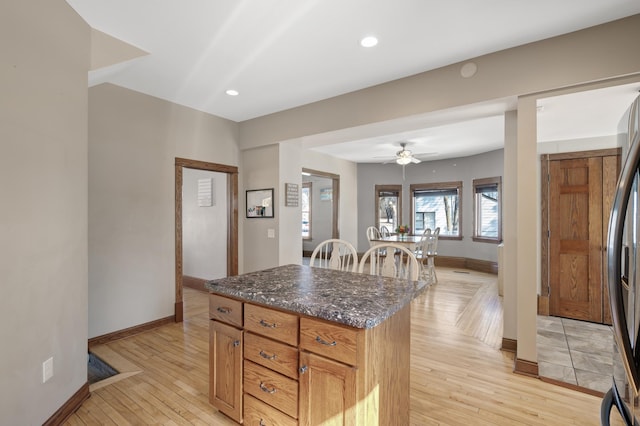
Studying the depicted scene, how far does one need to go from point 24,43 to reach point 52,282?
144cm

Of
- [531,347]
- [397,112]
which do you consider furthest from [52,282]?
[531,347]

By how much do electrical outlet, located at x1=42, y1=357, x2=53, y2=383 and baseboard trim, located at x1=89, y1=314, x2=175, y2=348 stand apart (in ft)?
4.52

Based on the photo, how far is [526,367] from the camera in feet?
8.34

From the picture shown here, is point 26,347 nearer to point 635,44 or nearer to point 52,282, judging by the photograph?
point 52,282

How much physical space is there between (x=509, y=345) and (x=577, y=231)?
196 centimetres

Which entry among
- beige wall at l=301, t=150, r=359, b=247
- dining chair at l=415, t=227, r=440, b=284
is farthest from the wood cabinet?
Result: beige wall at l=301, t=150, r=359, b=247

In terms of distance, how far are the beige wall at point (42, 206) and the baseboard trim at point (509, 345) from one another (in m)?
3.65

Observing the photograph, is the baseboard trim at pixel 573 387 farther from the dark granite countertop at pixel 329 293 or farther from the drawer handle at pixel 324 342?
the drawer handle at pixel 324 342

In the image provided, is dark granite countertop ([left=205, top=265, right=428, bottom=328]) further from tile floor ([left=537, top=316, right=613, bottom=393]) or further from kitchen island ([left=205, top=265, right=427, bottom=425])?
tile floor ([left=537, top=316, right=613, bottom=393])

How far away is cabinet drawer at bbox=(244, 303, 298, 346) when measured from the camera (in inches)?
61.5

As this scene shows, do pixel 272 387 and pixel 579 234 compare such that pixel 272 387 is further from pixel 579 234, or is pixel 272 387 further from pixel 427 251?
pixel 427 251

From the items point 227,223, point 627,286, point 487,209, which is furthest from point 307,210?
point 627,286

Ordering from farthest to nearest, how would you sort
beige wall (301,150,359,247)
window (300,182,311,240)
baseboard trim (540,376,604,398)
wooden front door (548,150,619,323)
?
window (300,182,311,240)
beige wall (301,150,359,247)
wooden front door (548,150,619,323)
baseboard trim (540,376,604,398)

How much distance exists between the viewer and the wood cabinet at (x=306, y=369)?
136cm
